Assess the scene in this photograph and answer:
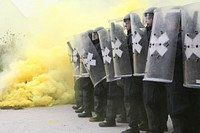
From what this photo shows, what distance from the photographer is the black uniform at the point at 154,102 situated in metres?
4.58

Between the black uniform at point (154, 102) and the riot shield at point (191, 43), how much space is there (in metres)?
0.87

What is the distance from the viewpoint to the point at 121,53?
5250 mm

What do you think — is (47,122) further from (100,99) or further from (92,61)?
(92,61)

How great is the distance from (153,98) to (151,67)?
22.7 inches

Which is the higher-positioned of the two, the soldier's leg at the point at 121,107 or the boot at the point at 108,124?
the soldier's leg at the point at 121,107

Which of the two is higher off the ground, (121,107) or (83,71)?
(83,71)

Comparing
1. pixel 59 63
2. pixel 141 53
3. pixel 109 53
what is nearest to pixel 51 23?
pixel 59 63

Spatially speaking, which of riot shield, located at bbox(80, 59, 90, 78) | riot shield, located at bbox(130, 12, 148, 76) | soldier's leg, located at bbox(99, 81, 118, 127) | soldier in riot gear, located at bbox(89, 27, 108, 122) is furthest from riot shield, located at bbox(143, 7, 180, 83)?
riot shield, located at bbox(80, 59, 90, 78)

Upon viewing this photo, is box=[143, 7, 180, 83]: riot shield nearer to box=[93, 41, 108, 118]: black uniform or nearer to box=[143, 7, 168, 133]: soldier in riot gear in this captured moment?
box=[143, 7, 168, 133]: soldier in riot gear

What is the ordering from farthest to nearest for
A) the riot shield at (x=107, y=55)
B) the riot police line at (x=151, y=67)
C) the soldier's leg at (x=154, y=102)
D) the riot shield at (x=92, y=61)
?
the riot shield at (x=92, y=61), the riot shield at (x=107, y=55), the soldier's leg at (x=154, y=102), the riot police line at (x=151, y=67)

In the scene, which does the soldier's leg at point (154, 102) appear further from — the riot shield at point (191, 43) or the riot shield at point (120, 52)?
the riot shield at point (191, 43)

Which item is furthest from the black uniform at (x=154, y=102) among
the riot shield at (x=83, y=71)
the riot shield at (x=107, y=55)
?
the riot shield at (x=83, y=71)

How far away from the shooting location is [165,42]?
3959 mm

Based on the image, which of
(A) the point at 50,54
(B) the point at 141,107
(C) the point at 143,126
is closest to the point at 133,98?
(B) the point at 141,107
